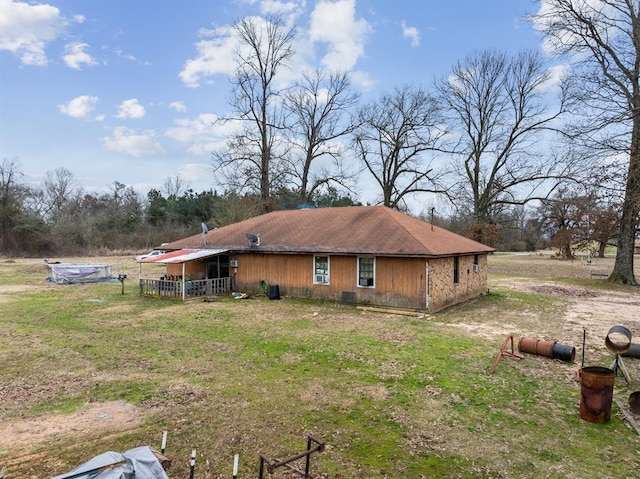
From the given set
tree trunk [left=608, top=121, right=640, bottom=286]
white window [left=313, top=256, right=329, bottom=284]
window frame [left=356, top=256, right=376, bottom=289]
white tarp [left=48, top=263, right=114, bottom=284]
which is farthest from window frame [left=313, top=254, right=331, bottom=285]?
tree trunk [left=608, top=121, right=640, bottom=286]

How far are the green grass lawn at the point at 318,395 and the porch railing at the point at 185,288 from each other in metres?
4.27

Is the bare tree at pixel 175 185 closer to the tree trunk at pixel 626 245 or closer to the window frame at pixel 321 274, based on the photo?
the window frame at pixel 321 274

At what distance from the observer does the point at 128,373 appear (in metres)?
8.10

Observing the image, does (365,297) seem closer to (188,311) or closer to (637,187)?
(188,311)

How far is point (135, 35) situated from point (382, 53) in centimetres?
Result: 1167

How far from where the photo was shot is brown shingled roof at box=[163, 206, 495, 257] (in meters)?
15.8

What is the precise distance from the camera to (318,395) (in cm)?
694

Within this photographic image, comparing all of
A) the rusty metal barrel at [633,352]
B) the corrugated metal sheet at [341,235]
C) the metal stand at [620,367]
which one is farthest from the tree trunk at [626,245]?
the metal stand at [620,367]

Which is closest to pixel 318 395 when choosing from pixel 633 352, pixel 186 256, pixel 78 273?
pixel 633 352

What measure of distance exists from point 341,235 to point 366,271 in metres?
2.33

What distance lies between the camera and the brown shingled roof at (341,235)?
620 inches

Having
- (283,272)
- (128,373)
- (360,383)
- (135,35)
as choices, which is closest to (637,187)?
(283,272)

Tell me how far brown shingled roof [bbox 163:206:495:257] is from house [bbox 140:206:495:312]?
4cm

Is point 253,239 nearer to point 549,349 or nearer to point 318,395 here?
point 318,395
